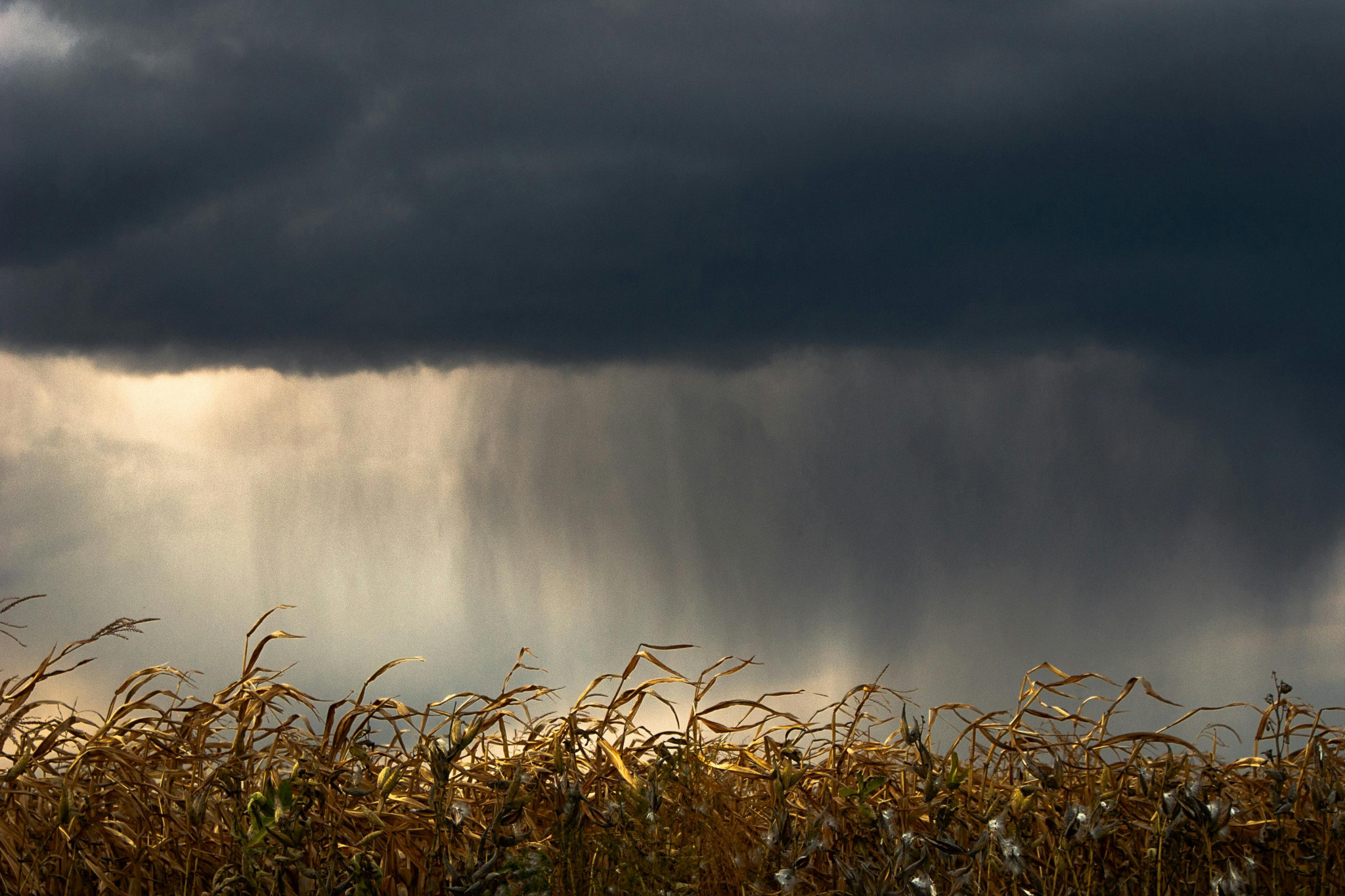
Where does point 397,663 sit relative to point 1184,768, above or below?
above

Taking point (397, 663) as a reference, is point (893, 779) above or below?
below

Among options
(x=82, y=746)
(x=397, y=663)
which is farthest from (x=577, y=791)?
(x=82, y=746)

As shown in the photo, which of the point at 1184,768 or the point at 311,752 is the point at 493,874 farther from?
the point at 1184,768

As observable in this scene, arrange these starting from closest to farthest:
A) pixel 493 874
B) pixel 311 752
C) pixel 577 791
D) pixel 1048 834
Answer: pixel 493 874, pixel 577 791, pixel 1048 834, pixel 311 752

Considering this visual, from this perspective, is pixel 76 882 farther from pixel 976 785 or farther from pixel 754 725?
pixel 976 785

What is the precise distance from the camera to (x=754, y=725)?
6.11 m

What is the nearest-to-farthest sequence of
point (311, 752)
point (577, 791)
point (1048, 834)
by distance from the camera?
point (577, 791) → point (1048, 834) → point (311, 752)

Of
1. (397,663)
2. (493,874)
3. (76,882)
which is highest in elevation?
(397,663)

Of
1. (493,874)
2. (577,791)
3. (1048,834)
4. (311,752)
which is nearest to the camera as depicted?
(493,874)

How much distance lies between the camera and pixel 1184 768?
5820 millimetres

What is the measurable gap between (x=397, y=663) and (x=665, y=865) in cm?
180

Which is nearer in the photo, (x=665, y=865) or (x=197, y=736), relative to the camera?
(x=665, y=865)

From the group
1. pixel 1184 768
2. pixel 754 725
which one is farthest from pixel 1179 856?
pixel 754 725

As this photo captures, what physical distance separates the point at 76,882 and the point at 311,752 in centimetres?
110
